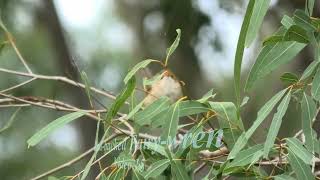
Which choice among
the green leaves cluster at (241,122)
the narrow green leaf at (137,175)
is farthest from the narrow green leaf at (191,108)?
the narrow green leaf at (137,175)

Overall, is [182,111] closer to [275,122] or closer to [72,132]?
[275,122]

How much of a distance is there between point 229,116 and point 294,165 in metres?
0.14

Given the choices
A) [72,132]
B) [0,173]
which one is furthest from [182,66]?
[0,173]

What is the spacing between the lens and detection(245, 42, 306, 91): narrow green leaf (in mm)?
764

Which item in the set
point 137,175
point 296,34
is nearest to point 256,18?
point 296,34

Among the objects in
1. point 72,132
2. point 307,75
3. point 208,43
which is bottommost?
point 72,132

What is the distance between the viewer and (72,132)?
2367 mm

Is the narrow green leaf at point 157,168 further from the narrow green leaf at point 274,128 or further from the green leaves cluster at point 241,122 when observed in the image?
the narrow green leaf at point 274,128

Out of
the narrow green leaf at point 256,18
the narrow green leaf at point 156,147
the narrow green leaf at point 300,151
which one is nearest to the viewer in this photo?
the narrow green leaf at point 256,18

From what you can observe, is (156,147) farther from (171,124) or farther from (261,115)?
(261,115)

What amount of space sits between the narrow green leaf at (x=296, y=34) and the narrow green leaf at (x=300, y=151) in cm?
14

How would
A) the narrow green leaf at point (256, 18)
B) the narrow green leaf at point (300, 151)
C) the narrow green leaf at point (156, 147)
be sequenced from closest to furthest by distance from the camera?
the narrow green leaf at point (256, 18) → the narrow green leaf at point (300, 151) → the narrow green leaf at point (156, 147)

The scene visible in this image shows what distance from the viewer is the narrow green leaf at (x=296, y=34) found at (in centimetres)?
75

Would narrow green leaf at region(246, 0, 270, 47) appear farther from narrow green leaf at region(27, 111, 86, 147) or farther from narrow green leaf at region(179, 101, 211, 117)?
narrow green leaf at region(27, 111, 86, 147)
